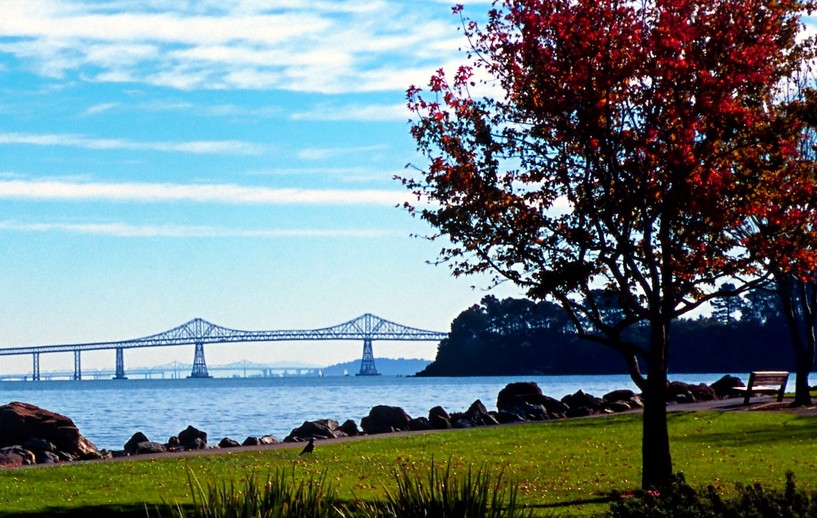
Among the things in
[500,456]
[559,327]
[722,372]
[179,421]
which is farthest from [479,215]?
[559,327]

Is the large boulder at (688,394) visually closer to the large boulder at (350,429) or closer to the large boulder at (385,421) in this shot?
the large boulder at (385,421)

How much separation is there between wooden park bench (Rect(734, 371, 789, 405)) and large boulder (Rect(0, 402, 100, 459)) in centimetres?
1731

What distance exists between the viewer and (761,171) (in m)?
16.5

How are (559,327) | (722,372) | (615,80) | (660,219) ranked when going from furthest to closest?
(559,327), (722,372), (660,219), (615,80)

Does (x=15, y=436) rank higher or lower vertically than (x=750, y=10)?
lower

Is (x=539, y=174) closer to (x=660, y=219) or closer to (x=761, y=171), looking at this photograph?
(x=660, y=219)

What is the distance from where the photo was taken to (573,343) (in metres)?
153

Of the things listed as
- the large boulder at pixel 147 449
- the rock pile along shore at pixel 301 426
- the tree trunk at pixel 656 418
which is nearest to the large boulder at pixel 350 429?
the rock pile along shore at pixel 301 426

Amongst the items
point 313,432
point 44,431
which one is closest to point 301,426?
point 313,432

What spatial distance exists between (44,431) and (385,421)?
940cm

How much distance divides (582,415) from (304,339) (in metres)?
125

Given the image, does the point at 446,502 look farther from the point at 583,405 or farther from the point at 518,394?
the point at 518,394

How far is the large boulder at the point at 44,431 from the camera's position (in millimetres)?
29516

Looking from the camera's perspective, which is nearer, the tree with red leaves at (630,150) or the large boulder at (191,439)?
the tree with red leaves at (630,150)
